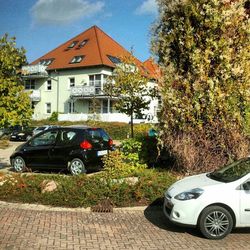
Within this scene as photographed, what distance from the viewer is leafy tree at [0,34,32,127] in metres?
11.4

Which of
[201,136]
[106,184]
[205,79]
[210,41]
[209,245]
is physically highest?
[210,41]

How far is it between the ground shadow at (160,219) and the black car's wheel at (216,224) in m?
0.28

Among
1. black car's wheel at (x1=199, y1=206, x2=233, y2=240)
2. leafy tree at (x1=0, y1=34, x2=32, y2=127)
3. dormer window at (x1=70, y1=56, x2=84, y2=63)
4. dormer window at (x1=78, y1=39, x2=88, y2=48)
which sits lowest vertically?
black car's wheel at (x1=199, y1=206, x2=233, y2=240)

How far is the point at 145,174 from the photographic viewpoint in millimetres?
9836

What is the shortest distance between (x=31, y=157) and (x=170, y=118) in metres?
5.42

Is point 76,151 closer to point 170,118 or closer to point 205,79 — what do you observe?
point 170,118

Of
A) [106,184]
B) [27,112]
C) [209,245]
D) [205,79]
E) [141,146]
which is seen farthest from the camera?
[141,146]

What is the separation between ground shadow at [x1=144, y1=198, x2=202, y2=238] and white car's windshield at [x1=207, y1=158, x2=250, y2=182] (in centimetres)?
111

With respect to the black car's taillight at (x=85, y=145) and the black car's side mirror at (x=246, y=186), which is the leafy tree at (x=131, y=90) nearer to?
the black car's taillight at (x=85, y=145)

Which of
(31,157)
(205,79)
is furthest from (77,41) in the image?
(205,79)

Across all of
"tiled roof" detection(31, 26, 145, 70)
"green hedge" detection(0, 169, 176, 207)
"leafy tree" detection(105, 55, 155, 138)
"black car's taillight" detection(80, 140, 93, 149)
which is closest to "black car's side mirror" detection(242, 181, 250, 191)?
"green hedge" detection(0, 169, 176, 207)

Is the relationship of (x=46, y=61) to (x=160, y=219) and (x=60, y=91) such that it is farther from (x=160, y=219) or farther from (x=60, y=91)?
(x=160, y=219)

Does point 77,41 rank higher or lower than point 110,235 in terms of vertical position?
higher

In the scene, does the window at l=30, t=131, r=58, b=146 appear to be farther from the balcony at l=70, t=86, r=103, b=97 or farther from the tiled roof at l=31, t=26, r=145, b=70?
the tiled roof at l=31, t=26, r=145, b=70
